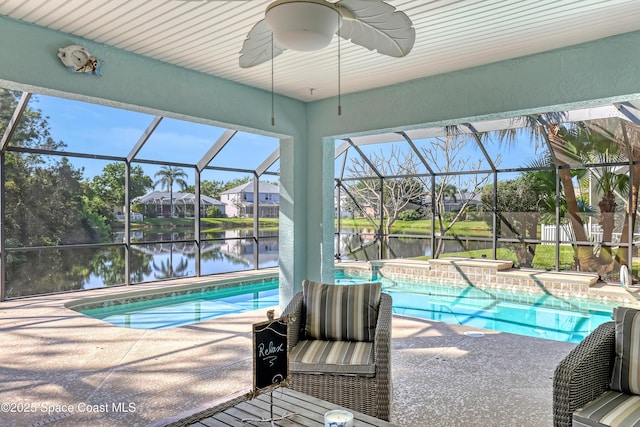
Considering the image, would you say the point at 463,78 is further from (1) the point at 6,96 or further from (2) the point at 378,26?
(1) the point at 6,96

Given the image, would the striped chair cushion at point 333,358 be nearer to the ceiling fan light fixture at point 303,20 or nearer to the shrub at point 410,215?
the ceiling fan light fixture at point 303,20

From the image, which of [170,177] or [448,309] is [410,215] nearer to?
[448,309]

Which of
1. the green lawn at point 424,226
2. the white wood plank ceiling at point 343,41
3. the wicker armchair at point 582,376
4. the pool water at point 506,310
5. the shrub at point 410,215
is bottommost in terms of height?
the pool water at point 506,310

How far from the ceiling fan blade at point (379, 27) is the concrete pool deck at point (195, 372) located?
7.80 ft

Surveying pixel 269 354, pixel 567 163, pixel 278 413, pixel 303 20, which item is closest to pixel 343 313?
pixel 278 413

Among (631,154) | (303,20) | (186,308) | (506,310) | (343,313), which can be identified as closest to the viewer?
(303,20)

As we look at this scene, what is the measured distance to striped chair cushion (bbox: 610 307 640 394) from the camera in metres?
2.18

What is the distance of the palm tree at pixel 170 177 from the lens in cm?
880

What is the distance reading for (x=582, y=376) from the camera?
2.09 m

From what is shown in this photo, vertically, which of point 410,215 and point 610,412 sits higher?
point 410,215

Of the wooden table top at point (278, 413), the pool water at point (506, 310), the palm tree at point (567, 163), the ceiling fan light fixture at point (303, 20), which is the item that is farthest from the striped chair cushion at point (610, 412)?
the palm tree at point (567, 163)

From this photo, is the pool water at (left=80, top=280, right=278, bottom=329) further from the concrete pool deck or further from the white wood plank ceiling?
the white wood plank ceiling

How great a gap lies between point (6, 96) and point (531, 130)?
9.44 metres

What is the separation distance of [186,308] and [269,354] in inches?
216
